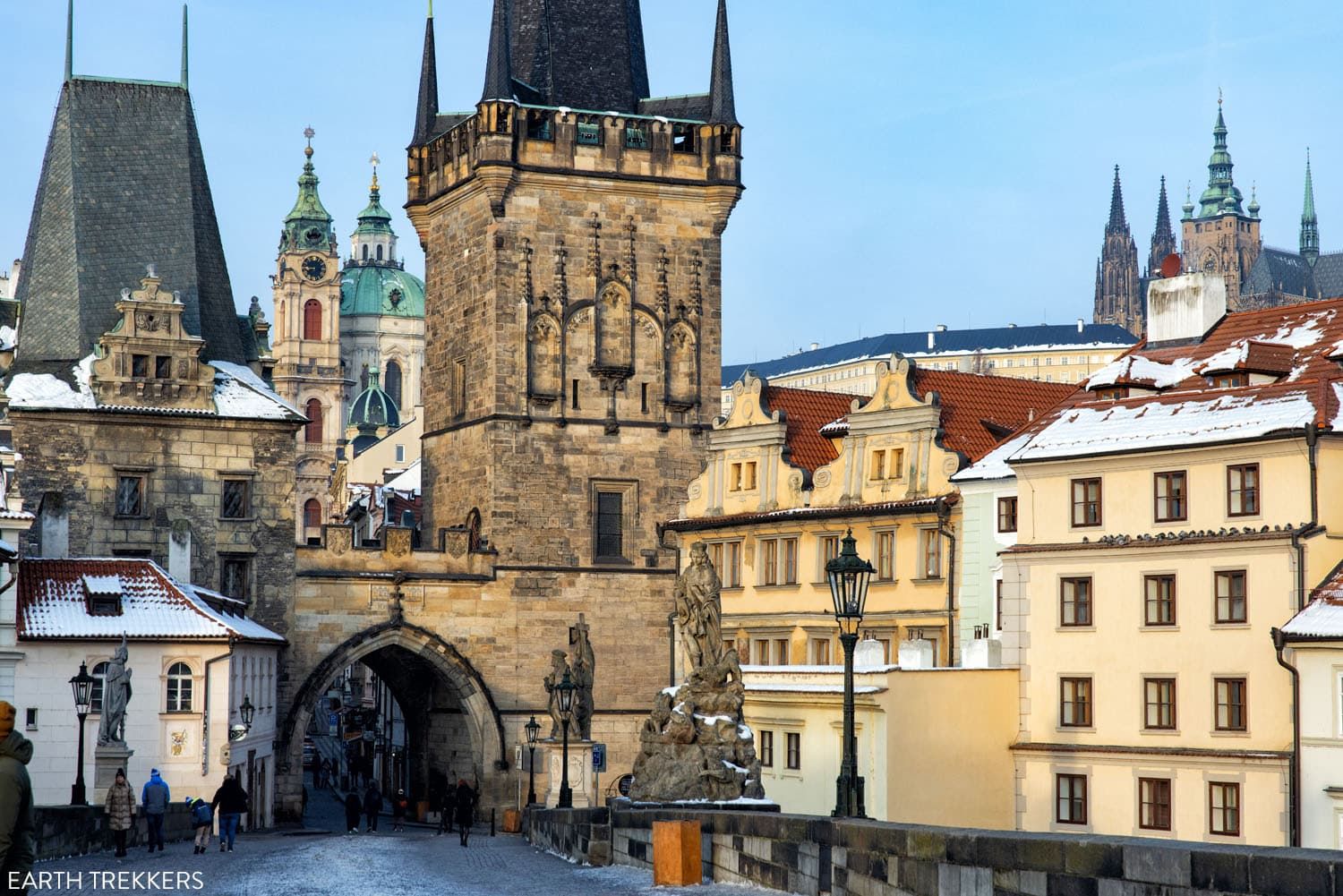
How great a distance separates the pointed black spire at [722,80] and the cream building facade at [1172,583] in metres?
22.3

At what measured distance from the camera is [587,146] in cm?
6050

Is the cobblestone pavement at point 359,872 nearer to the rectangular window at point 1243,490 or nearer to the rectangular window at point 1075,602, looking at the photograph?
the rectangular window at point 1075,602

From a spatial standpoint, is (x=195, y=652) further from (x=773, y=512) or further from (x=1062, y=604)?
(x=1062, y=604)

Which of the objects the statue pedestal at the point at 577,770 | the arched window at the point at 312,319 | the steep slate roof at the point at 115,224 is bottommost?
the statue pedestal at the point at 577,770

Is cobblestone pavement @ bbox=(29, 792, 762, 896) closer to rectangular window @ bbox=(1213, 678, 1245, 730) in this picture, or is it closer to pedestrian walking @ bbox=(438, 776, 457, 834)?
rectangular window @ bbox=(1213, 678, 1245, 730)

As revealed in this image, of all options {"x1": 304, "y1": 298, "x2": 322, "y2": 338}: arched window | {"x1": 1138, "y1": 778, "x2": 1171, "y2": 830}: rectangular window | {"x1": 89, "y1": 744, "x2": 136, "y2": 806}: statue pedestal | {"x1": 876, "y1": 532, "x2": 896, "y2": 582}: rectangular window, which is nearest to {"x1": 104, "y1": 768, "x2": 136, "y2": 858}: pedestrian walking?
{"x1": 89, "y1": 744, "x2": 136, "y2": 806}: statue pedestal

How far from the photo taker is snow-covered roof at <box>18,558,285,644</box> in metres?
47.4

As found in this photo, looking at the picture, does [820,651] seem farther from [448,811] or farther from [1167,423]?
[1167,423]

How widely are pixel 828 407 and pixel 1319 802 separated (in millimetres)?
23219

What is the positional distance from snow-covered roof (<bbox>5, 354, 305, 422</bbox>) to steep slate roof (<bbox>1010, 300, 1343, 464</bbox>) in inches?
866

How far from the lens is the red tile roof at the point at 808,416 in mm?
53500

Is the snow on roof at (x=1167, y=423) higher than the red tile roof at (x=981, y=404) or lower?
lower

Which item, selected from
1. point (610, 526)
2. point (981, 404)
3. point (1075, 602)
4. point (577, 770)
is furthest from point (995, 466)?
point (610, 526)

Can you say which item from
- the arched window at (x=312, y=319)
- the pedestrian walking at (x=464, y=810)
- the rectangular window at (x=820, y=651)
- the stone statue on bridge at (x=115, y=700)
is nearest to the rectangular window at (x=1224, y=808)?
the pedestrian walking at (x=464, y=810)
